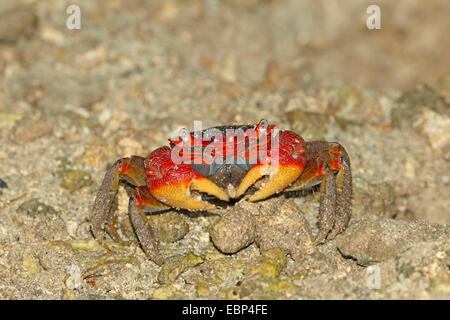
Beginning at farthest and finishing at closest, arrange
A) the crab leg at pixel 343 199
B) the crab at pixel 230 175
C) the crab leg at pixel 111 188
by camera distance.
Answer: the crab leg at pixel 111 188 < the crab leg at pixel 343 199 < the crab at pixel 230 175

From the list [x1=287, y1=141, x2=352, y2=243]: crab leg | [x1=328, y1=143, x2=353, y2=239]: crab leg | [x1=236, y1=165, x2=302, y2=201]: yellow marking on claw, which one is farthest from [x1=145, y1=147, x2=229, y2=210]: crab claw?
[x1=328, y1=143, x2=353, y2=239]: crab leg

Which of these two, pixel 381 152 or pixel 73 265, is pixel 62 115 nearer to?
pixel 73 265

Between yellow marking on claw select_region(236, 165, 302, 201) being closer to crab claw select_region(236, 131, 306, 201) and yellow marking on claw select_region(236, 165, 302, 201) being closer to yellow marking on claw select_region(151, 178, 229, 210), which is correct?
crab claw select_region(236, 131, 306, 201)

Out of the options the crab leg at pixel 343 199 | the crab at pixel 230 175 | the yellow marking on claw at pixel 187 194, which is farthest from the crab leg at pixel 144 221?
the crab leg at pixel 343 199

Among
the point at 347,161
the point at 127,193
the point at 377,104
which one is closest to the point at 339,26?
the point at 377,104

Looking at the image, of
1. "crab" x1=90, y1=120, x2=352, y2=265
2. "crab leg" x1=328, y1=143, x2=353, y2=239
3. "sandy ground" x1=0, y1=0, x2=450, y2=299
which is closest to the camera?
"sandy ground" x1=0, y1=0, x2=450, y2=299

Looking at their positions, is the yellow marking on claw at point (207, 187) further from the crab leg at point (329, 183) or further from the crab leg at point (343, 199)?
the crab leg at point (343, 199)

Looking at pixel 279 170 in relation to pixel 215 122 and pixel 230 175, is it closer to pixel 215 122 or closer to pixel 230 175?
pixel 230 175
